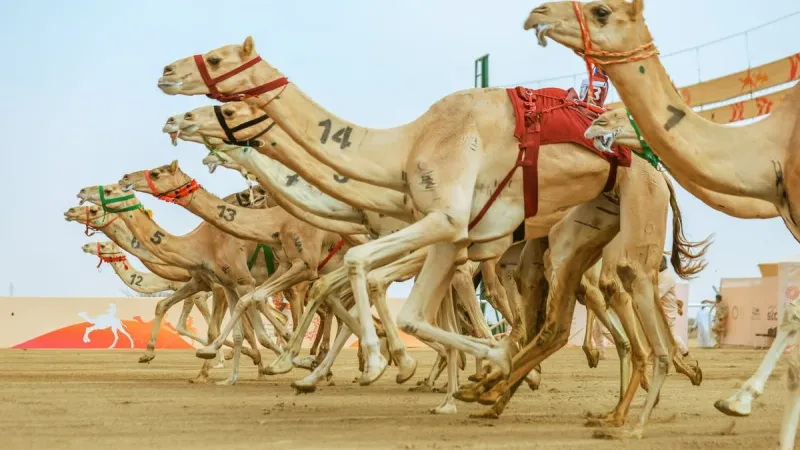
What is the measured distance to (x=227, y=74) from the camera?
9.15 metres

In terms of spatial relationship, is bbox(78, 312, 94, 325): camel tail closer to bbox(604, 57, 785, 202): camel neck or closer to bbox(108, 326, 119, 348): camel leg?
bbox(108, 326, 119, 348): camel leg

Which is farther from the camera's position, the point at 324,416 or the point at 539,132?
the point at 324,416

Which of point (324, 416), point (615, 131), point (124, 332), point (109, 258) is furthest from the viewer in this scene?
point (124, 332)

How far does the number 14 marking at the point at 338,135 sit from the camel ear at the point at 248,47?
31.9 inches

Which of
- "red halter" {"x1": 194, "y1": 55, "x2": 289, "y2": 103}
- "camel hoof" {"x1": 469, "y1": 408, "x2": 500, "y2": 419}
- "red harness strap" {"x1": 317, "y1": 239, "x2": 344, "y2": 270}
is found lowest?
"camel hoof" {"x1": 469, "y1": 408, "x2": 500, "y2": 419}

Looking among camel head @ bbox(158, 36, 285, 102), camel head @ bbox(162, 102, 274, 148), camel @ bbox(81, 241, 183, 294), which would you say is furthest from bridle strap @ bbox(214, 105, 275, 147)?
camel @ bbox(81, 241, 183, 294)

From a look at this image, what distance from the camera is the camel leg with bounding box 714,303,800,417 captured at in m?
6.19

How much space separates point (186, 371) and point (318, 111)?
345 inches

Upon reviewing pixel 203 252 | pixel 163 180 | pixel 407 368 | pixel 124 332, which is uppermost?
pixel 163 180

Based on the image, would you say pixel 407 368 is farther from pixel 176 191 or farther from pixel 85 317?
pixel 85 317

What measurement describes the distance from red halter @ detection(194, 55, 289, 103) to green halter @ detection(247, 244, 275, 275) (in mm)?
6602

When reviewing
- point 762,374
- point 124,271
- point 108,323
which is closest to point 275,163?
point 762,374

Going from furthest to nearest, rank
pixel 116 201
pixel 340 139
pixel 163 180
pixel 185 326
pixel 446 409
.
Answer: pixel 185 326 < pixel 116 201 < pixel 163 180 < pixel 446 409 < pixel 340 139

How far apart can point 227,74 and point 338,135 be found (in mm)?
995
